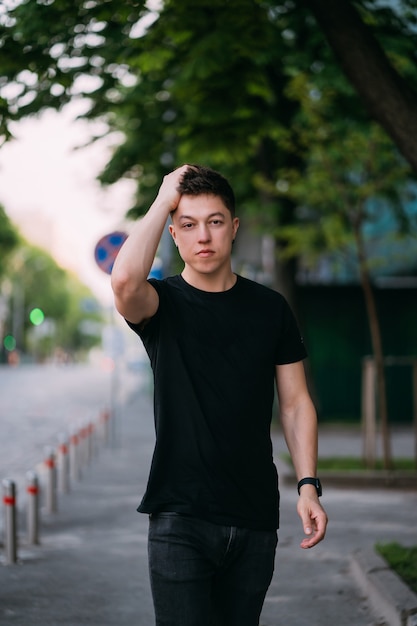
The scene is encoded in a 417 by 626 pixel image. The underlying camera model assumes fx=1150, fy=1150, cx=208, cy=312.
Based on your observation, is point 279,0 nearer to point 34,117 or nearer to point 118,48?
point 118,48

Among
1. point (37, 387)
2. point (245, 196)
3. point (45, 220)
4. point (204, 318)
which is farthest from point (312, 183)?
point (45, 220)

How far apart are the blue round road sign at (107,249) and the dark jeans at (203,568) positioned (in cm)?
A: 1261

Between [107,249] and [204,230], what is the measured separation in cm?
1270

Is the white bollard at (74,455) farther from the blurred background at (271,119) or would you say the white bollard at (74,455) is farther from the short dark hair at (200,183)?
the short dark hair at (200,183)

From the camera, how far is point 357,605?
23.6ft

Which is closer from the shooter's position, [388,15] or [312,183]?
[388,15]

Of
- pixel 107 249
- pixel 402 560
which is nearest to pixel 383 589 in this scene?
pixel 402 560

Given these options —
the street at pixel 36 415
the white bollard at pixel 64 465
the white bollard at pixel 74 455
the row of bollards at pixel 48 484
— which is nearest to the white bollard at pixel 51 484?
the row of bollards at pixel 48 484

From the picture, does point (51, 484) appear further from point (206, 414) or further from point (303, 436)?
point (206, 414)

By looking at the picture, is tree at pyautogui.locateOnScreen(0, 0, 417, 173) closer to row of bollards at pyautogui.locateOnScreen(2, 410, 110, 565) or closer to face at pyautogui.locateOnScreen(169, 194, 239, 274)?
row of bollards at pyautogui.locateOnScreen(2, 410, 110, 565)

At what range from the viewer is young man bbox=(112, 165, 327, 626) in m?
3.36

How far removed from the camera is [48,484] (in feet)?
37.1

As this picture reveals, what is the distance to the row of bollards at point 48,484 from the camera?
8.68 m

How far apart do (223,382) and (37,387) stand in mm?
43870
